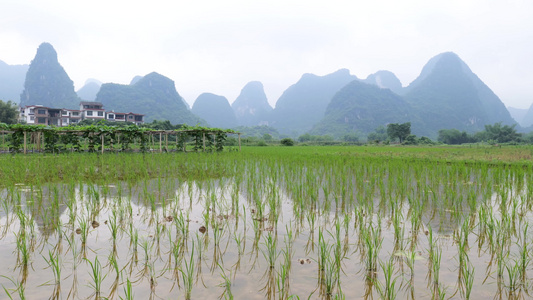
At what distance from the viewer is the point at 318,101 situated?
146375 millimetres

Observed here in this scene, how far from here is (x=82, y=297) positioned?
2.01m

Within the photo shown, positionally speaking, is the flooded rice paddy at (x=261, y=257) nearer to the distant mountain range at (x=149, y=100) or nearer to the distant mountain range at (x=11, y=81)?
the distant mountain range at (x=149, y=100)

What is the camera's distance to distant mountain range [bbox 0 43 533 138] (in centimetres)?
8838

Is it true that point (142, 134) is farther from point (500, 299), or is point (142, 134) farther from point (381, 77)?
point (381, 77)

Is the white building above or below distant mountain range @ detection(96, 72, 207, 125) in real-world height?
below

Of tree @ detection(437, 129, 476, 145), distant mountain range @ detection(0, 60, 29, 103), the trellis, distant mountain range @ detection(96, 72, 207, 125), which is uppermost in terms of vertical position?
distant mountain range @ detection(0, 60, 29, 103)

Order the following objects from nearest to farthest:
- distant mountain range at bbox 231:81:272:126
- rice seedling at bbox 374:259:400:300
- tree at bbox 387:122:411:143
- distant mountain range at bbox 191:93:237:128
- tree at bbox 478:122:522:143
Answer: rice seedling at bbox 374:259:400:300 < tree at bbox 478:122:522:143 < tree at bbox 387:122:411:143 < distant mountain range at bbox 191:93:237:128 < distant mountain range at bbox 231:81:272:126

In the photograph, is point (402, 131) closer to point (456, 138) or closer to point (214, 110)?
point (456, 138)

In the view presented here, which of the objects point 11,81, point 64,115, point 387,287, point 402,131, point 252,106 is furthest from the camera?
point 252,106

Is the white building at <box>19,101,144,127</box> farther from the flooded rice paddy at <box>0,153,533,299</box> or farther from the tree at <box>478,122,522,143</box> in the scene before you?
the tree at <box>478,122,522,143</box>

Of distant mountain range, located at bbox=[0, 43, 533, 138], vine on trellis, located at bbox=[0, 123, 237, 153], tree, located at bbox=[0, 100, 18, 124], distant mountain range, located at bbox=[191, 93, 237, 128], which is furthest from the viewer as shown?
distant mountain range, located at bbox=[191, 93, 237, 128]

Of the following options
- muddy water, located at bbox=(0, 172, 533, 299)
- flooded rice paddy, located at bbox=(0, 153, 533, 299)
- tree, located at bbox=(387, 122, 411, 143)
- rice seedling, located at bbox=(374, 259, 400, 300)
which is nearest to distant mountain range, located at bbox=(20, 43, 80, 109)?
tree, located at bbox=(387, 122, 411, 143)

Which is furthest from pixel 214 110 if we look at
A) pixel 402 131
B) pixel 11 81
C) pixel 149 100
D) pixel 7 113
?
pixel 7 113

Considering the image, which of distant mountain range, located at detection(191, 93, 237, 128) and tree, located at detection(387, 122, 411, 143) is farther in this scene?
distant mountain range, located at detection(191, 93, 237, 128)
